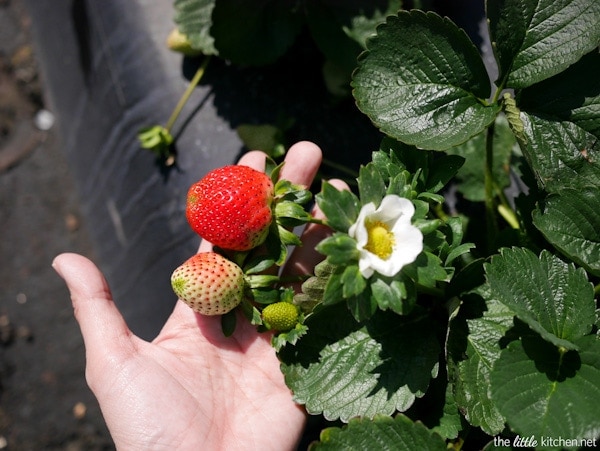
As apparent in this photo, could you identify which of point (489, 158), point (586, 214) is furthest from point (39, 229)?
point (586, 214)

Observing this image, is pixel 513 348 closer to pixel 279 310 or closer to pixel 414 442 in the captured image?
pixel 414 442

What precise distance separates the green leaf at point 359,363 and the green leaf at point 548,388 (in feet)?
0.43

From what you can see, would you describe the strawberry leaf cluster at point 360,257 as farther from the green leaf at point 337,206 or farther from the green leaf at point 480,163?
the green leaf at point 480,163

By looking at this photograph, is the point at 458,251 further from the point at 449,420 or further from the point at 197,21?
the point at 197,21

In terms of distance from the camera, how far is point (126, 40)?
1565 millimetres

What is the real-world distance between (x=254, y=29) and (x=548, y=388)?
0.90 meters

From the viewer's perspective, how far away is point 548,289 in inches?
35.5

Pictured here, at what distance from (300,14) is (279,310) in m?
0.69

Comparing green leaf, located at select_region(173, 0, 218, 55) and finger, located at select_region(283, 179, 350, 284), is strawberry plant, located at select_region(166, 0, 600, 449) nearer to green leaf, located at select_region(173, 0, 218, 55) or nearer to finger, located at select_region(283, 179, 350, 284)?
finger, located at select_region(283, 179, 350, 284)

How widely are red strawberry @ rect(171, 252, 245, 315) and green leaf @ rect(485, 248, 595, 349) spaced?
0.40m

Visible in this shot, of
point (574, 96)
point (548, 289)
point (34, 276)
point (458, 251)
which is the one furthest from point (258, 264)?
point (34, 276)

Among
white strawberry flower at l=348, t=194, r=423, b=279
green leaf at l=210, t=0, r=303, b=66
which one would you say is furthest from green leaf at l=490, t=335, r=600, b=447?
green leaf at l=210, t=0, r=303, b=66

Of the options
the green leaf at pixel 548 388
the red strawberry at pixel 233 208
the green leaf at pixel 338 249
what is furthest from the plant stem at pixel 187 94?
the green leaf at pixel 548 388

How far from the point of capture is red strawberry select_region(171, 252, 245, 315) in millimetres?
991
